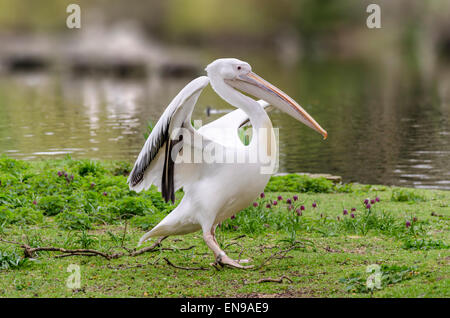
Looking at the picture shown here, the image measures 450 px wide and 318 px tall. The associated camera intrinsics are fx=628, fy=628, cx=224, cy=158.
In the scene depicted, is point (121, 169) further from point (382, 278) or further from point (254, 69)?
point (254, 69)

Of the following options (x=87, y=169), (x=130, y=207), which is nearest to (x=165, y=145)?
(x=130, y=207)

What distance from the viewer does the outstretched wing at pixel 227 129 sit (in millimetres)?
5121

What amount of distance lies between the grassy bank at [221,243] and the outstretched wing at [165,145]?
693 millimetres

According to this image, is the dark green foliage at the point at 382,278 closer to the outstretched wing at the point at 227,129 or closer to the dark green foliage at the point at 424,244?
the dark green foliage at the point at 424,244

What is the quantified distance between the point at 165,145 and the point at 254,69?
3468 cm

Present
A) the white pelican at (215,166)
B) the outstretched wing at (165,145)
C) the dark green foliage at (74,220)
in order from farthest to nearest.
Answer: the dark green foliage at (74,220), the white pelican at (215,166), the outstretched wing at (165,145)

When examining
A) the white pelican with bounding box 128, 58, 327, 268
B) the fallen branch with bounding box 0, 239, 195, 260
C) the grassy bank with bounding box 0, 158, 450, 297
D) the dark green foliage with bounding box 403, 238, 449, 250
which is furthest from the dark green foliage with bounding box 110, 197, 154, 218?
the dark green foliage with bounding box 403, 238, 449, 250

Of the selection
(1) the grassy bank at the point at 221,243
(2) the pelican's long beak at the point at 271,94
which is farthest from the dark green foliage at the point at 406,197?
(2) the pelican's long beak at the point at 271,94

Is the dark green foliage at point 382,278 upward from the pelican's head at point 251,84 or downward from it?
downward

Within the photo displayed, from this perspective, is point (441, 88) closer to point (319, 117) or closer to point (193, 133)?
point (319, 117)

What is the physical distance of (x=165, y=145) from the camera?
473 cm

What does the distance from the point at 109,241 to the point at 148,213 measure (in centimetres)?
96
